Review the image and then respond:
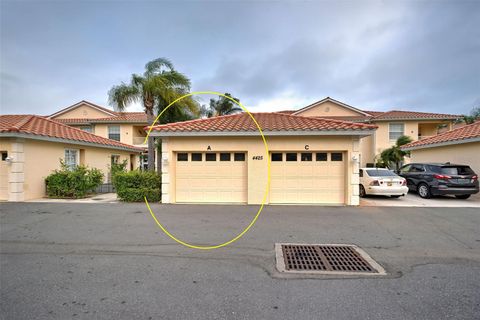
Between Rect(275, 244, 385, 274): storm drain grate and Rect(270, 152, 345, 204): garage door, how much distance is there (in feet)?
15.3

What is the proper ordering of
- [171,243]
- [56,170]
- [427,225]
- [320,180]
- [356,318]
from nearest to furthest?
1. [356,318]
2. [171,243]
3. [427,225]
4. [320,180]
5. [56,170]

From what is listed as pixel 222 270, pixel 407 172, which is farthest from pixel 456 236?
pixel 407 172

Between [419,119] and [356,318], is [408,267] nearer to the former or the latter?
[356,318]

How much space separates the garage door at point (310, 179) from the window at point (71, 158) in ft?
38.4

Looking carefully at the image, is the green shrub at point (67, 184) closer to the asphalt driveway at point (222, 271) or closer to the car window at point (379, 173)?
the asphalt driveway at point (222, 271)

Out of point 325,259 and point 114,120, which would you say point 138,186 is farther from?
point 114,120

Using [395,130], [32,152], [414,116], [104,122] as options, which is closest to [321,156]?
[32,152]

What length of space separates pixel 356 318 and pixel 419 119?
2421 centimetres

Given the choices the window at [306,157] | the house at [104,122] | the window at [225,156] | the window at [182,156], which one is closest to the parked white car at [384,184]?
the window at [306,157]

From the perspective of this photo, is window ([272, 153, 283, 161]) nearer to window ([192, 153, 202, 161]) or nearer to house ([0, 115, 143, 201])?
window ([192, 153, 202, 161])

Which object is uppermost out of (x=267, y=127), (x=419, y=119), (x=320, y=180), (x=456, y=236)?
(x=419, y=119)

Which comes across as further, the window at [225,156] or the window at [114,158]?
the window at [114,158]

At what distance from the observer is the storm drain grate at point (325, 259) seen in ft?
13.2

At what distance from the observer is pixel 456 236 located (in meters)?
5.88
